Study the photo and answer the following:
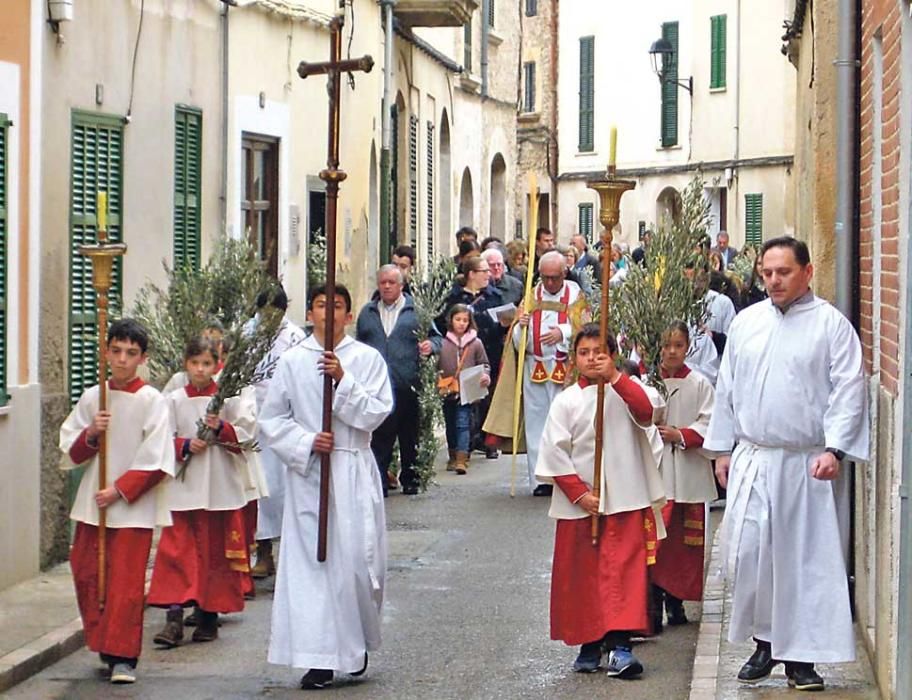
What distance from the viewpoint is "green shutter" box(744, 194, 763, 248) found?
38903mm

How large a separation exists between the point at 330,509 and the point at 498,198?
Answer: 77.8ft

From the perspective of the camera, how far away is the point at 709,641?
984 cm

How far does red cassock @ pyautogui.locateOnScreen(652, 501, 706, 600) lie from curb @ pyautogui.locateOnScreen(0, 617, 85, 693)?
2.89 m

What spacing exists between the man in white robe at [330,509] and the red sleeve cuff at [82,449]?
781 mm

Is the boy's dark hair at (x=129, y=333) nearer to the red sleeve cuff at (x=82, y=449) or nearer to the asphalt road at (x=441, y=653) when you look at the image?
the red sleeve cuff at (x=82, y=449)

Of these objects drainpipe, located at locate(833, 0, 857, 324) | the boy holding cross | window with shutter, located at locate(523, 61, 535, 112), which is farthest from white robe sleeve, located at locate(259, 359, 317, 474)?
window with shutter, located at locate(523, 61, 535, 112)

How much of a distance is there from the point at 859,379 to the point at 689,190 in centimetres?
313

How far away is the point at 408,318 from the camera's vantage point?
51.0 ft

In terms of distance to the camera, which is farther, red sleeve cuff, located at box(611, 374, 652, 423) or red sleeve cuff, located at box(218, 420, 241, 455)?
red sleeve cuff, located at box(218, 420, 241, 455)

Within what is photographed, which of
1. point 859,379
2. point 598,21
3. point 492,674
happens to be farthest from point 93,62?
point 598,21

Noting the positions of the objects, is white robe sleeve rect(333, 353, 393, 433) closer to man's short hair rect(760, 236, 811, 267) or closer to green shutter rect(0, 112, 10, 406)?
man's short hair rect(760, 236, 811, 267)

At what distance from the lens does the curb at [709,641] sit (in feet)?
28.7

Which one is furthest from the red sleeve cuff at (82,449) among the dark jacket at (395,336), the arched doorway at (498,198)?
the arched doorway at (498,198)

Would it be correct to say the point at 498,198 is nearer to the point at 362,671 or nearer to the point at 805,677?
the point at 362,671
